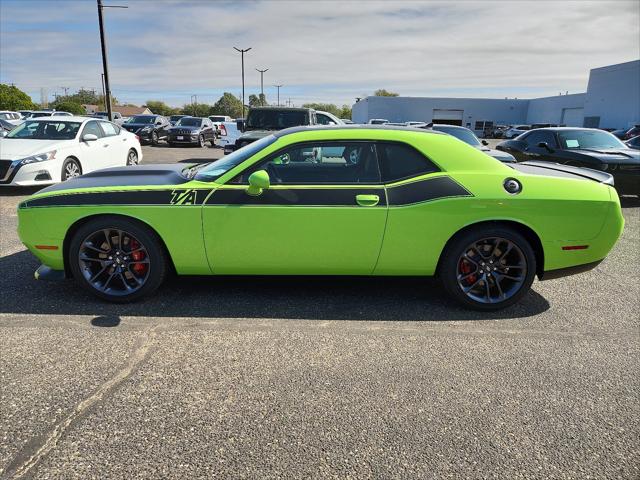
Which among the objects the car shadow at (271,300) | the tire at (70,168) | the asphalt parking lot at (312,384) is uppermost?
the tire at (70,168)

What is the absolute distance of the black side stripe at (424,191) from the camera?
351cm

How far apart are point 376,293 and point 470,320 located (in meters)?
0.85

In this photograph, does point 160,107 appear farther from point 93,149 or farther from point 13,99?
point 93,149

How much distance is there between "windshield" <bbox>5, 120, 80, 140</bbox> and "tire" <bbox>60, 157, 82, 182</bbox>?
673 millimetres

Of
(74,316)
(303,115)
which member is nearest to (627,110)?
(303,115)

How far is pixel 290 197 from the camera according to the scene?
3498 millimetres

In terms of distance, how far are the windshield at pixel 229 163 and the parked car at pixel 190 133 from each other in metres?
19.4

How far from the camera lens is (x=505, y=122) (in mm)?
62938

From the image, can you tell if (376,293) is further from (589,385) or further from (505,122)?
(505,122)

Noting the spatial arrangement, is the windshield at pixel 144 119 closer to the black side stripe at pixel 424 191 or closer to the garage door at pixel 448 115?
the black side stripe at pixel 424 191

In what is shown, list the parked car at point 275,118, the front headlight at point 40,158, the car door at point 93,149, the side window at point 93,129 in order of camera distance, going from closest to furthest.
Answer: the front headlight at point 40,158 → the car door at point 93,149 → the side window at point 93,129 → the parked car at point 275,118

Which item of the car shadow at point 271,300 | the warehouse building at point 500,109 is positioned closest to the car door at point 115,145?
the car shadow at point 271,300

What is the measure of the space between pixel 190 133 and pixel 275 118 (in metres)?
11.7

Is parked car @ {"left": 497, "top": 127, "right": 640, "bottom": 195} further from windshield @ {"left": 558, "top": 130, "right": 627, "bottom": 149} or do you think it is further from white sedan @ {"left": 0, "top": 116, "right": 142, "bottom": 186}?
white sedan @ {"left": 0, "top": 116, "right": 142, "bottom": 186}
